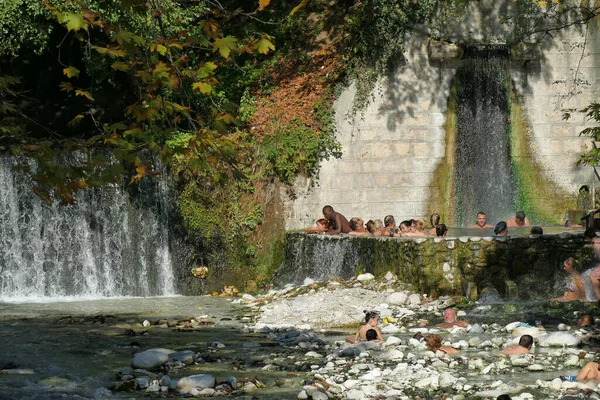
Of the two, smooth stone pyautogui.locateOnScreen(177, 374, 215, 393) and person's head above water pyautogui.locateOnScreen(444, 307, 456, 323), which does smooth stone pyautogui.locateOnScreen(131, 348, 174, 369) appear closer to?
smooth stone pyautogui.locateOnScreen(177, 374, 215, 393)

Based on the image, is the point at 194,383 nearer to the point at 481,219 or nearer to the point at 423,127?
the point at 481,219

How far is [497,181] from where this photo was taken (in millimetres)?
25594

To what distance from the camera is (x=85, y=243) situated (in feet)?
78.4

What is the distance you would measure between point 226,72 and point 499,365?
14975 mm

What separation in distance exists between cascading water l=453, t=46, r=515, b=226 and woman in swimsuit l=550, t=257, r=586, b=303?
7210mm

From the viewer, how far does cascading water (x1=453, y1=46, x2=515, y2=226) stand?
25453 millimetres

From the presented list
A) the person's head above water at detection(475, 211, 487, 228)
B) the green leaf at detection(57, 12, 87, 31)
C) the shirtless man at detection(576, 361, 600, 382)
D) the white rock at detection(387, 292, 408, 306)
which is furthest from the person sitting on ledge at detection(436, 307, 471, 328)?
the green leaf at detection(57, 12, 87, 31)

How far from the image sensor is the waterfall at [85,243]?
23422mm

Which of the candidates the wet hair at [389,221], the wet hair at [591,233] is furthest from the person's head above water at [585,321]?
the wet hair at [389,221]

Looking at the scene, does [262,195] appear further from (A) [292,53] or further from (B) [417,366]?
(B) [417,366]

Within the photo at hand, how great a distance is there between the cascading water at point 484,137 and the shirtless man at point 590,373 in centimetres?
1350

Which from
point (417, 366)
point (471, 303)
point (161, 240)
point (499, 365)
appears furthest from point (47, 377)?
point (161, 240)

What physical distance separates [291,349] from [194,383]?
3.06 meters

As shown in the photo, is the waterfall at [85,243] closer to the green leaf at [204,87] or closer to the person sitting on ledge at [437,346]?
the person sitting on ledge at [437,346]
